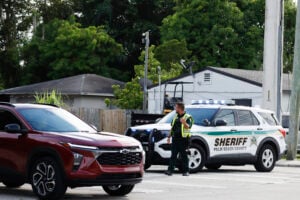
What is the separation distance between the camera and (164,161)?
18812 millimetres

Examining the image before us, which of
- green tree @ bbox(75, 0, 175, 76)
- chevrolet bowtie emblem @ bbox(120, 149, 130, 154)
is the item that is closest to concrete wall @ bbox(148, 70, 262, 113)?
green tree @ bbox(75, 0, 175, 76)

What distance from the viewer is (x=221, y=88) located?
140 ft

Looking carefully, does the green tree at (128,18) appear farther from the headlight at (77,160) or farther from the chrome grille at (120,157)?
the headlight at (77,160)

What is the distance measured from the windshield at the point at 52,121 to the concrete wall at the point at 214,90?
2775cm

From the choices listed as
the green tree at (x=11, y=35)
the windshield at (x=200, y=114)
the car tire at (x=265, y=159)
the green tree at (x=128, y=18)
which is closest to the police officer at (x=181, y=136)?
the windshield at (x=200, y=114)

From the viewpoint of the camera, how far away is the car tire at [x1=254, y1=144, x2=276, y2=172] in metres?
20.3

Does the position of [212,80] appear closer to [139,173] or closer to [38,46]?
[38,46]

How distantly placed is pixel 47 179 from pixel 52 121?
139 cm

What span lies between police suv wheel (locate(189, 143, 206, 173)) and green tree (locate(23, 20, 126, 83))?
134 feet

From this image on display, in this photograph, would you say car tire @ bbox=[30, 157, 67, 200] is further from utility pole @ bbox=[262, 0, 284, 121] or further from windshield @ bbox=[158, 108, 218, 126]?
utility pole @ bbox=[262, 0, 284, 121]

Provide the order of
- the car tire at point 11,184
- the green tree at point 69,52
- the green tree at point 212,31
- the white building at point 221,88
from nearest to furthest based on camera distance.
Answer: the car tire at point 11,184 → the white building at point 221,88 → the green tree at point 212,31 → the green tree at point 69,52

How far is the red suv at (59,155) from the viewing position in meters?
11.8

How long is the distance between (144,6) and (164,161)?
173ft

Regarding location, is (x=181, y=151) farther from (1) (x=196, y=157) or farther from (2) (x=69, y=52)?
(2) (x=69, y=52)
